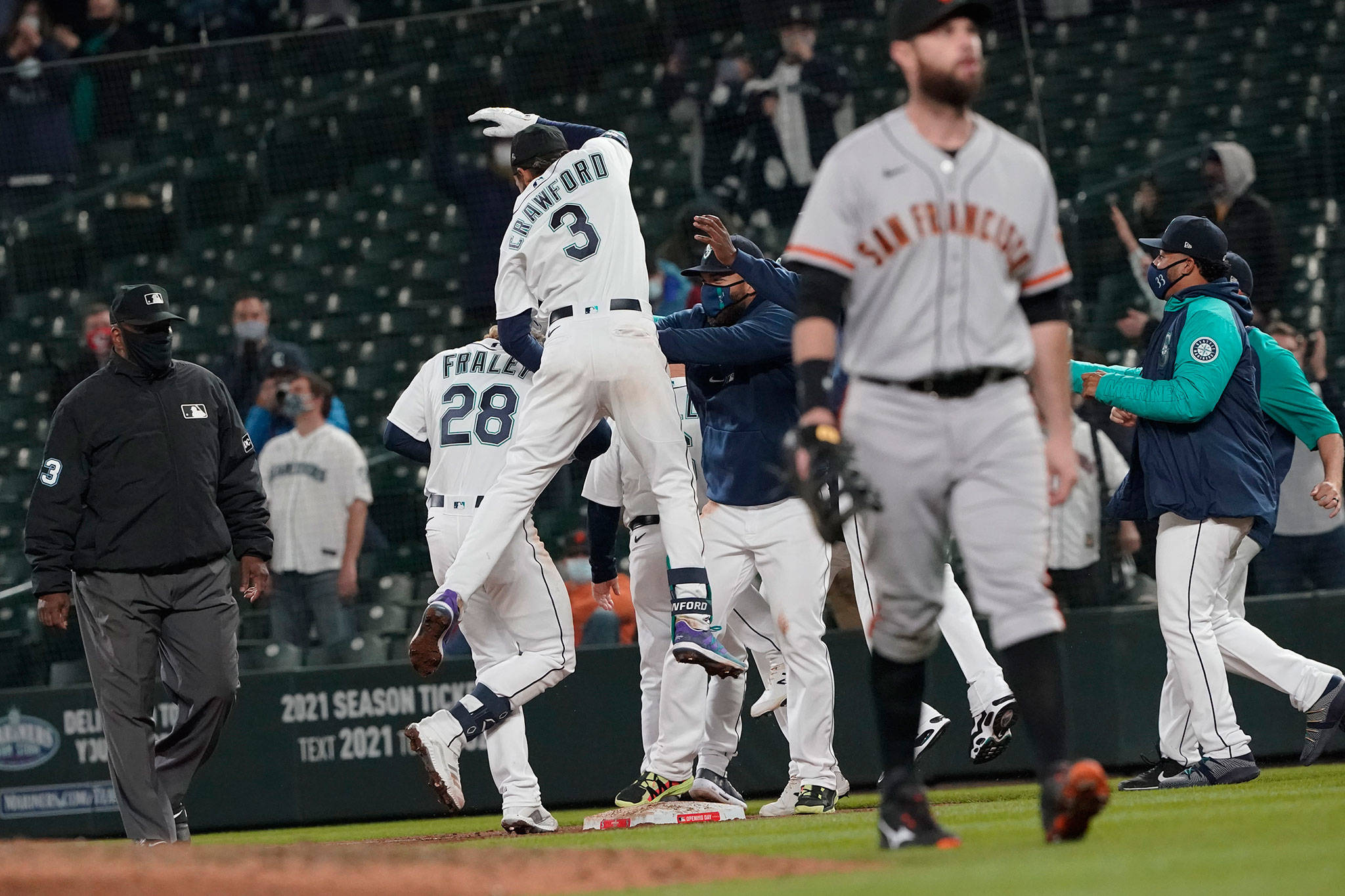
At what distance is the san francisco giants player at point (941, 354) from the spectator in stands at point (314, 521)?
20.3ft

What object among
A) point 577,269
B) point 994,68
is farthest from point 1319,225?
point 577,269

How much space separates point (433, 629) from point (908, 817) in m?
2.33

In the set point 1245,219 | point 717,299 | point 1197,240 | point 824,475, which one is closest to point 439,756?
point 717,299

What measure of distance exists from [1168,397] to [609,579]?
257 centimetres

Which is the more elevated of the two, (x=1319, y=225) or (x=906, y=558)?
(x=1319, y=225)

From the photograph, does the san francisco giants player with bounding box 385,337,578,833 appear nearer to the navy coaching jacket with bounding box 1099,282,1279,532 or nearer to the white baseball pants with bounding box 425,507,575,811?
the white baseball pants with bounding box 425,507,575,811

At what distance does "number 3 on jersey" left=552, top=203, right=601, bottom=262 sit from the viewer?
6.40m

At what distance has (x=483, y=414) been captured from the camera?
717cm

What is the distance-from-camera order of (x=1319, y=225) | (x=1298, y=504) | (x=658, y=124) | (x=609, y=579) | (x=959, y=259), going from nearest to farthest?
(x=959, y=259)
(x=609, y=579)
(x=1298, y=504)
(x=1319, y=225)
(x=658, y=124)

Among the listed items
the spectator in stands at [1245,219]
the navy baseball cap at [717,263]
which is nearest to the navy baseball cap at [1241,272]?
the navy baseball cap at [717,263]

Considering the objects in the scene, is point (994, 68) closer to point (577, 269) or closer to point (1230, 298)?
point (1230, 298)

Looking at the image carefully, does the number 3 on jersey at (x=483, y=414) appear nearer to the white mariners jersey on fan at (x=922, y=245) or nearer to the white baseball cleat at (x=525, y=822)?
the white baseball cleat at (x=525, y=822)

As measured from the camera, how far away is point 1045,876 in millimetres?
3488

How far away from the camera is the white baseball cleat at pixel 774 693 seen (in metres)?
7.64
